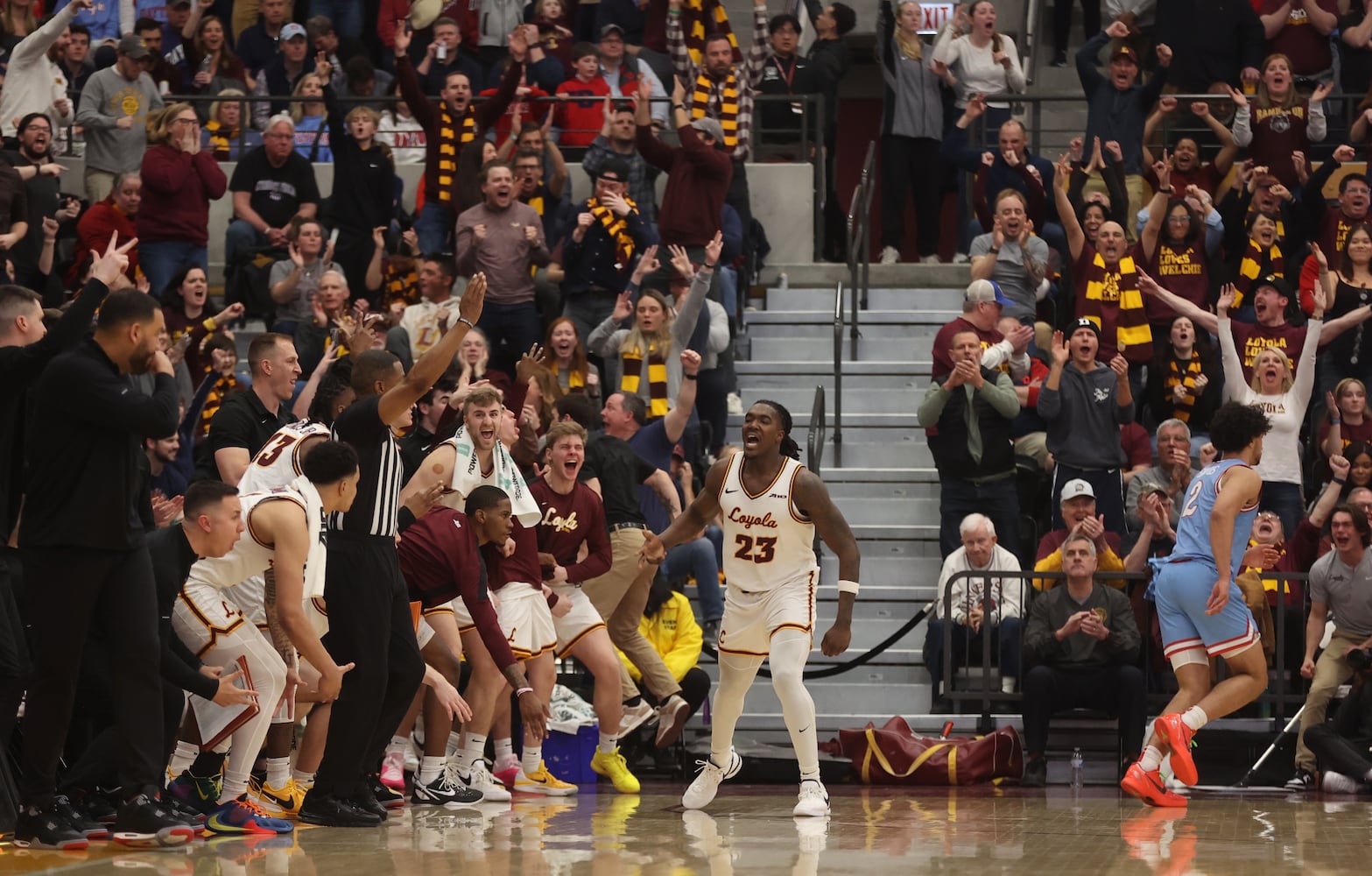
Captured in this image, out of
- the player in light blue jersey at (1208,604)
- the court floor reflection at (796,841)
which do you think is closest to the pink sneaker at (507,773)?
the court floor reflection at (796,841)

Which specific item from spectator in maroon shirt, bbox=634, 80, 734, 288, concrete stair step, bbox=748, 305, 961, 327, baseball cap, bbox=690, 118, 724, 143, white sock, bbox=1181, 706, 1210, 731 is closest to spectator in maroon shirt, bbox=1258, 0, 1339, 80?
concrete stair step, bbox=748, 305, 961, 327

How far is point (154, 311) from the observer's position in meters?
7.77

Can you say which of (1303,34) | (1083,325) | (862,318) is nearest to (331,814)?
(1083,325)

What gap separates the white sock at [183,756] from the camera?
866 cm

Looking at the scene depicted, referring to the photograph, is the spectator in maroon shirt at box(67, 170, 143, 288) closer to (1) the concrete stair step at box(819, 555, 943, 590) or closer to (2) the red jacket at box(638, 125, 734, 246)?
(2) the red jacket at box(638, 125, 734, 246)

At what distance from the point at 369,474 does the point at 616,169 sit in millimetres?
7486

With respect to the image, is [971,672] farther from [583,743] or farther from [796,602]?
[796,602]

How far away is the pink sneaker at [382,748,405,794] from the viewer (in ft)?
34.1

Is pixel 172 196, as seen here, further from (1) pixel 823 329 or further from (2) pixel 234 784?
(2) pixel 234 784

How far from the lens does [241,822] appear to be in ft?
27.0

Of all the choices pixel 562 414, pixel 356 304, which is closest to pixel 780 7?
pixel 356 304

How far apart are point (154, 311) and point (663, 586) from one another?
5.38 meters

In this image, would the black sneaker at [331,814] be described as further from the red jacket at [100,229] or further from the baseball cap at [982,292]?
the red jacket at [100,229]

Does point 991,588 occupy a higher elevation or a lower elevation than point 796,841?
higher
